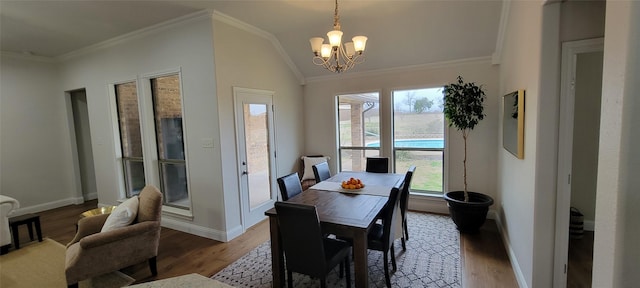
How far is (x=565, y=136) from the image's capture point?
1931 millimetres

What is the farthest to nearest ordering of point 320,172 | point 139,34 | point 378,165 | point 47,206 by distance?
point 47,206, point 378,165, point 139,34, point 320,172

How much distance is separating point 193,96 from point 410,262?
10.6 ft

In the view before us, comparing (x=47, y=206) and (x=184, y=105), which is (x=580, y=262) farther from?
(x=47, y=206)

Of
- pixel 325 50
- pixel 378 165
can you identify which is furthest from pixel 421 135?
pixel 325 50

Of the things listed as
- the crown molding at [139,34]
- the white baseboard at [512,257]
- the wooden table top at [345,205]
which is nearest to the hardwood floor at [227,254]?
the white baseboard at [512,257]

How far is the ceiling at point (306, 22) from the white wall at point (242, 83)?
215 mm

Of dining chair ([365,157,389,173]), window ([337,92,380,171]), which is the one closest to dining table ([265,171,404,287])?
dining chair ([365,157,389,173])

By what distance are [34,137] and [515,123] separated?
288 inches

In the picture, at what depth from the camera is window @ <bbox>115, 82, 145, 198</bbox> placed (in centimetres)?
441

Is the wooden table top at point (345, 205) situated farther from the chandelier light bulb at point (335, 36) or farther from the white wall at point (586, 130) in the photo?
the white wall at point (586, 130)

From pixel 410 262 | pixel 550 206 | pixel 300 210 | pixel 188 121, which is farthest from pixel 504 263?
pixel 188 121

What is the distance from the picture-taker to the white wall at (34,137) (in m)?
4.60

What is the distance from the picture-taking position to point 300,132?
5160 millimetres

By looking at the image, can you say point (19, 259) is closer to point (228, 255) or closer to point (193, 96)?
point (228, 255)
